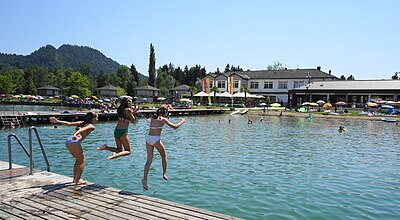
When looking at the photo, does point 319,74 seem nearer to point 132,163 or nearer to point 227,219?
point 132,163

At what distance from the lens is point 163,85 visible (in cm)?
12006

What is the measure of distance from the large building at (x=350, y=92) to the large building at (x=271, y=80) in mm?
12003

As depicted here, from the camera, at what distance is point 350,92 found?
63.9 m

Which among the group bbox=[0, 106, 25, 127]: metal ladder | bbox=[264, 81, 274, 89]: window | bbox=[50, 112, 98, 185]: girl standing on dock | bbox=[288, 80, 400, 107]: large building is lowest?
bbox=[0, 106, 25, 127]: metal ladder

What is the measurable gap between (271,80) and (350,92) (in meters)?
25.4

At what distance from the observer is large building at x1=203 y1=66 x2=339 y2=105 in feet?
270

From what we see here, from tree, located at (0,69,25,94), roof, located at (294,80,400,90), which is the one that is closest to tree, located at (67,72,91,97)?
tree, located at (0,69,25,94)

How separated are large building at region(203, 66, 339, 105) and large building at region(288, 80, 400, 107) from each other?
473 inches

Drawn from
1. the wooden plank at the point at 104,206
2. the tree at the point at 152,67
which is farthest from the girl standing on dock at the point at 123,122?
the tree at the point at 152,67

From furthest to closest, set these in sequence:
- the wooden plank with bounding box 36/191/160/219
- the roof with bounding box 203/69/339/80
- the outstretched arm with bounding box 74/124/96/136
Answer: the roof with bounding box 203/69/339/80 < the outstretched arm with bounding box 74/124/96/136 < the wooden plank with bounding box 36/191/160/219

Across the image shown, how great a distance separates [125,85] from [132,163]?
106m

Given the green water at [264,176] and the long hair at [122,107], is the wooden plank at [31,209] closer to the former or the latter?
the long hair at [122,107]

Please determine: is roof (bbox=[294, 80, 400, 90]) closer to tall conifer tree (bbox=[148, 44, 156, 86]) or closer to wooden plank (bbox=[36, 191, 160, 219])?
tall conifer tree (bbox=[148, 44, 156, 86])

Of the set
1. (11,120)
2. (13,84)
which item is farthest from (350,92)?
(13,84)
